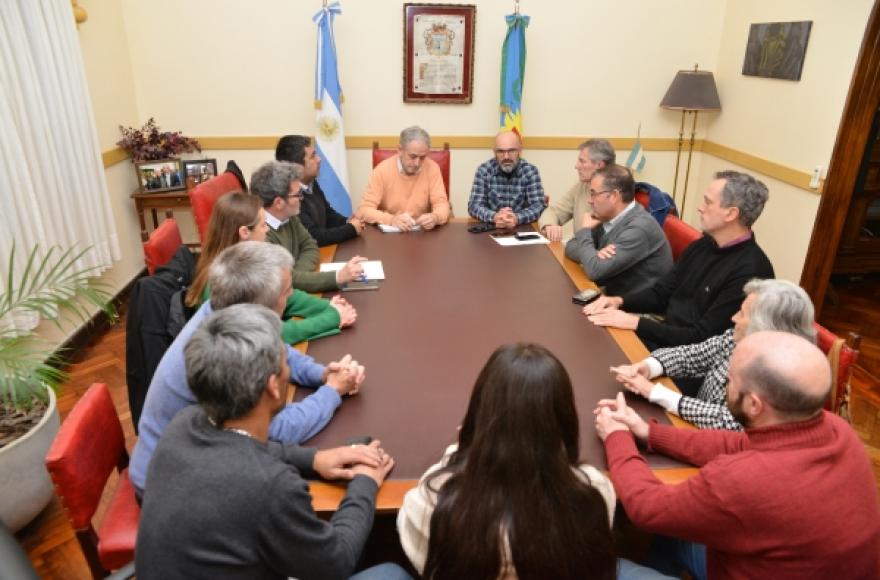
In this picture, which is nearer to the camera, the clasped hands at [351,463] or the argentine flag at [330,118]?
the clasped hands at [351,463]

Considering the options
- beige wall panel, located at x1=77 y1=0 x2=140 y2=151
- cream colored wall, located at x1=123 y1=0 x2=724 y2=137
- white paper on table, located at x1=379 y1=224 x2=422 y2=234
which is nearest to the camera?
white paper on table, located at x1=379 y1=224 x2=422 y2=234

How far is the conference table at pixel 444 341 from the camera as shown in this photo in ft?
4.91

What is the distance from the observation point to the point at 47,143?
125 inches

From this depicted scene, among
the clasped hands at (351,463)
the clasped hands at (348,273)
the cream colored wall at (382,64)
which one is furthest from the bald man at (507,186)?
the clasped hands at (351,463)

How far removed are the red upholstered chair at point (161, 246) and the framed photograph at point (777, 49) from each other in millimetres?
3738

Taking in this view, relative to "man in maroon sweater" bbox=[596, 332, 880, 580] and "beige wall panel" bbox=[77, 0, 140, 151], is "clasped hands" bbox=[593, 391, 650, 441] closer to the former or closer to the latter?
"man in maroon sweater" bbox=[596, 332, 880, 580]

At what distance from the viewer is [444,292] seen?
2.40 meters

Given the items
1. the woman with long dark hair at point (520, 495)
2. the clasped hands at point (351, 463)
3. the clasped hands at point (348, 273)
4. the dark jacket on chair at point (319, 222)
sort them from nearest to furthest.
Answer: the woman with long dark hair at point (520, 495), the clasped hands at point (351, 463), the clasped hands at point (348, 273), the dark jacket on chair at point (319, 222)

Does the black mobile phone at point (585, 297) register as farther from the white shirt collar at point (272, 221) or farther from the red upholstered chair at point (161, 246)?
the red upholstered chair at point (161, 246)

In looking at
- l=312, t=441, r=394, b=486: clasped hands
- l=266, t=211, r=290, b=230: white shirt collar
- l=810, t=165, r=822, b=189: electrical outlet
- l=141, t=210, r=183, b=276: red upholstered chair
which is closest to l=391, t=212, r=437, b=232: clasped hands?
l=266, t=211, r=290, b=230: white shirt collar

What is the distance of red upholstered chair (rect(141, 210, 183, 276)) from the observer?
7.65 feet

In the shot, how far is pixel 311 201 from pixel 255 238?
1084 mm

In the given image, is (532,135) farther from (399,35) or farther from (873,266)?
(873,266)

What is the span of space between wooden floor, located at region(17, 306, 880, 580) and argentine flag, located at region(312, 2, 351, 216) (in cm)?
180
